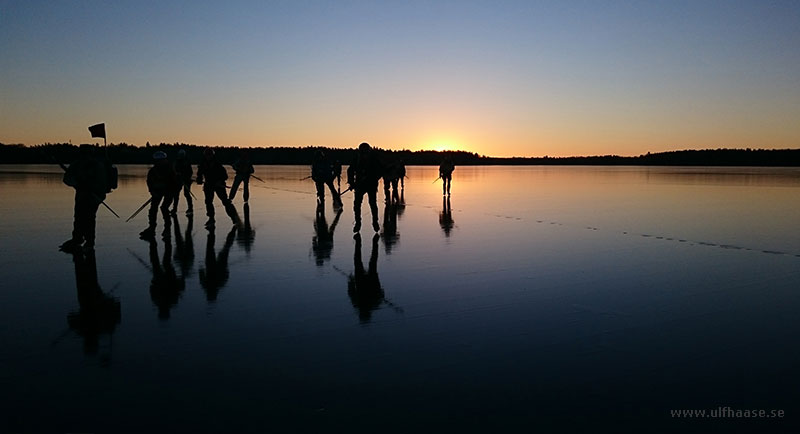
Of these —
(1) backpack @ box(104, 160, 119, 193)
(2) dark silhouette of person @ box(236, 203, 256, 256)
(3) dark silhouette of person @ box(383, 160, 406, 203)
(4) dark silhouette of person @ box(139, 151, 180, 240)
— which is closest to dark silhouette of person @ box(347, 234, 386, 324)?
(2) dark silhouette of person @ box(236, 203, 256, 256)

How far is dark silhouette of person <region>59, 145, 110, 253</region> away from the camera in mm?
8906

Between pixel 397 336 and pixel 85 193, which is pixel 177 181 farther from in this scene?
pixel 397 336

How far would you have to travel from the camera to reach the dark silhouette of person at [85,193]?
8.91 metres

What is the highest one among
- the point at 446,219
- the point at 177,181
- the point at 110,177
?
the point at 110,177

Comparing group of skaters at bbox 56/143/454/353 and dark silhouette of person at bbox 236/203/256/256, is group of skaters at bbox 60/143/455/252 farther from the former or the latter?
dark silhouette of person at bbox 236/203/256/256

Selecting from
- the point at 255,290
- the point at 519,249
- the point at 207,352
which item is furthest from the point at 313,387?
the point at 519,249

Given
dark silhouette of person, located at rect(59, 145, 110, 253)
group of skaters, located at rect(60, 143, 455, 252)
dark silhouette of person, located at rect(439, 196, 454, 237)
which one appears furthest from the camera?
dark silhouette of person, located at rect(439, 196, 454, 237)

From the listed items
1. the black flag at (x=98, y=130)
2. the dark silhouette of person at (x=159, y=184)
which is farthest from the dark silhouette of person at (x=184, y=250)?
the black flag at (x=98, y=130)

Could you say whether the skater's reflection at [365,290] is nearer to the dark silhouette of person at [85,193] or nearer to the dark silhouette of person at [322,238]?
the dark silhouette of person at [322,238]

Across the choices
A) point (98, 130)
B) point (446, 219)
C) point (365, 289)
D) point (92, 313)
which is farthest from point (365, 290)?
point (98, 130)

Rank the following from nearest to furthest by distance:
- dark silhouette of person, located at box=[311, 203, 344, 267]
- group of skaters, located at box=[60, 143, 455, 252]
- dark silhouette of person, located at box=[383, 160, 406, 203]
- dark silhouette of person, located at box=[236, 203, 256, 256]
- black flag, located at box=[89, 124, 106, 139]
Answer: dark silhouette of person, located at box=[311, 203, 344, 267] → group of skaters, located at box=[60, 143, 455, 252] → dark silhouette of person, located at box=[236, 203, 256, 256] → black flag, located at box=[89, 124, 106, 139] → dark silhouette of person, located at box=[383, 160, 406, 203]

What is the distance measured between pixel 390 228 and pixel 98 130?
276 inches

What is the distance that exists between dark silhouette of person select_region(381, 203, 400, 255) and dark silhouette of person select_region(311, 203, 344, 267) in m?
1.10

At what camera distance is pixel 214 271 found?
24.3ft
